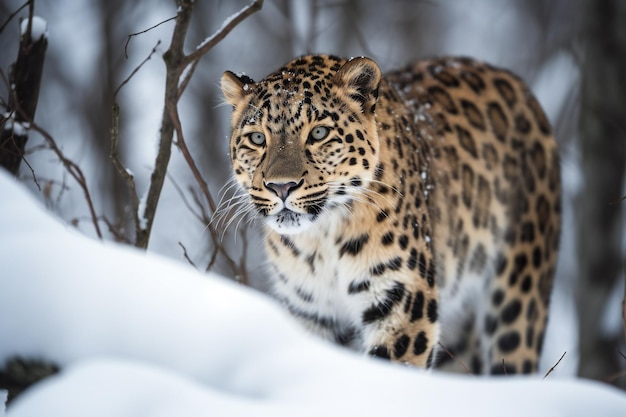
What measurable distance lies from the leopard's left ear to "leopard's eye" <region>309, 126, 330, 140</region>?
1.00 feet

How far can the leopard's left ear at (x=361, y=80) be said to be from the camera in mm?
4465

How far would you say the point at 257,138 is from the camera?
450 cm

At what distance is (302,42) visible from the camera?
847 cm

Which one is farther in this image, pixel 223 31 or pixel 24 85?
pixel 24 85

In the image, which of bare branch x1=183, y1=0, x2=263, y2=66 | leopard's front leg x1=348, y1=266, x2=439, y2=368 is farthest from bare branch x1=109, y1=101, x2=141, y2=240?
leopard's front leg x1=348, y1=266, x2=439, y2=368

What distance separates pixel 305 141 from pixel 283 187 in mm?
355

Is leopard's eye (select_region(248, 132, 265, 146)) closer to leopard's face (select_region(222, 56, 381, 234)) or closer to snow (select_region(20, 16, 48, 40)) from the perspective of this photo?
leopard's face (select_region(222, 56, 381, 234))

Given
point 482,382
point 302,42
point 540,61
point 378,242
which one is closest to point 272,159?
point 378,242

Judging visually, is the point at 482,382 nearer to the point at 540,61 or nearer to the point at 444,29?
the point at 540,61

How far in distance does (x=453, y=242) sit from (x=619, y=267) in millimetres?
3062

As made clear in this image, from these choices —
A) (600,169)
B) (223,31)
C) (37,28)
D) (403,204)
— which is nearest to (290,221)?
(403,204)

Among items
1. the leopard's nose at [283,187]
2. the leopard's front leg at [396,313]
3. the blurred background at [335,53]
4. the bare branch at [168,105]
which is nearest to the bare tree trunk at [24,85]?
the blurred background at [335,53]

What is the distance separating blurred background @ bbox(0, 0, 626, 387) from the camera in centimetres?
762

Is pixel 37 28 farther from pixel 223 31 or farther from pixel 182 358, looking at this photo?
pixel 182 358
